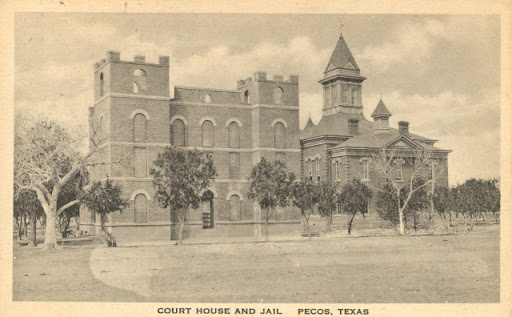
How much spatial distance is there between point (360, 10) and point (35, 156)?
1599cm

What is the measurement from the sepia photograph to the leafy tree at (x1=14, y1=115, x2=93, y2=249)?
113 mm

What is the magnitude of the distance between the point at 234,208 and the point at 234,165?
8.67 feet

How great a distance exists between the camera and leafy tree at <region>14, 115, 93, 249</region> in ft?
78.7

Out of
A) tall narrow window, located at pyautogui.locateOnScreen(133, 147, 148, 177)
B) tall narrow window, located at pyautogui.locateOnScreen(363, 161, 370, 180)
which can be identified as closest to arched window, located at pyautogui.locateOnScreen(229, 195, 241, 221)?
tall narrow window, located at pyautogui.locateOnScreen(133, 147, 148, 177)

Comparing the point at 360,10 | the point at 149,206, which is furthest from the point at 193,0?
the point at 149,206

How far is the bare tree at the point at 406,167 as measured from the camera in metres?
38.5

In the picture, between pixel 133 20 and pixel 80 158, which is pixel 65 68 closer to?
pixel 133 20

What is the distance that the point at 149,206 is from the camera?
1335 inches

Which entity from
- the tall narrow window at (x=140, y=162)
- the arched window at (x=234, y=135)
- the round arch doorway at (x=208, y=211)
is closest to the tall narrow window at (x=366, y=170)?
the arched window at (x=234, y=135)

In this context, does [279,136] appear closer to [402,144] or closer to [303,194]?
[303,194]

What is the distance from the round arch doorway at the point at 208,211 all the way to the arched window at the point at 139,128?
18.9 feet

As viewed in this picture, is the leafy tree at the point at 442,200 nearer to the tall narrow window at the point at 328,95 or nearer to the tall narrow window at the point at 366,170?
the tall narrow window at the point at 366,170

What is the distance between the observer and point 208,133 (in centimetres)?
3694

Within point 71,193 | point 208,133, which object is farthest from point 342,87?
point 71,193
